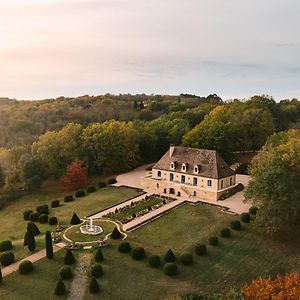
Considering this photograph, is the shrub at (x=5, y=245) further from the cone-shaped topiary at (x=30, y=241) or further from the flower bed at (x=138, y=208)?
the flower bed at (x=138, y=208)

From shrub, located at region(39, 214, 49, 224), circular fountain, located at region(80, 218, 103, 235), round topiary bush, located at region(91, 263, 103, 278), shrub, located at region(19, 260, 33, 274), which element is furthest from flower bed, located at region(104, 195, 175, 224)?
shrub, located at region(19, 260, 33, 274)

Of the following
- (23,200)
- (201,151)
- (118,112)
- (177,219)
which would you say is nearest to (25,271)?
(177,219)

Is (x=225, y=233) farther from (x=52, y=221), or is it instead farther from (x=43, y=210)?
(x=43, y=210)

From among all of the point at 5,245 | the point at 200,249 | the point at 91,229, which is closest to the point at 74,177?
the point at 91,229

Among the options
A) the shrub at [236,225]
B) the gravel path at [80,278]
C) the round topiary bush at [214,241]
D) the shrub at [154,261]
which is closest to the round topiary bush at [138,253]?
the shrub at [154,261]

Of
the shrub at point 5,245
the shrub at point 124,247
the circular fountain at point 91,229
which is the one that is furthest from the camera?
Result: the circular fountain at point 91,229

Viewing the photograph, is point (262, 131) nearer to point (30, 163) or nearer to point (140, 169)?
point (140, 169)
